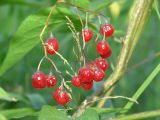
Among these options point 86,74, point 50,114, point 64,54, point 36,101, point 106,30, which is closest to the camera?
point 50,114

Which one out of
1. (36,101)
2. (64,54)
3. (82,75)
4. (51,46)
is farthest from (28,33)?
(64,54)

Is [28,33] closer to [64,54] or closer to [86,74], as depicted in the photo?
[86,74]

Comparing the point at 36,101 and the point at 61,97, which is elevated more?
the point at 61,97

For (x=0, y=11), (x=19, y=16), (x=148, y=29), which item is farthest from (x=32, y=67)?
(x=148, y=29)

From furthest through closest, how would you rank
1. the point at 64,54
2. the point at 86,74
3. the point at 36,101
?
the point at 64,54 → the point at 36,101 → the point at 86,74

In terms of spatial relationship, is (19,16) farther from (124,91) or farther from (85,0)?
(85,0)

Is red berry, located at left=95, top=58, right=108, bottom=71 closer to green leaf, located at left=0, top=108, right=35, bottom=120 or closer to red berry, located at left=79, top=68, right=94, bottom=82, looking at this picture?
red berry, located at left=79, top=68, right=94, bottom=82

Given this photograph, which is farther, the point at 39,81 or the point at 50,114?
the point at 39,81

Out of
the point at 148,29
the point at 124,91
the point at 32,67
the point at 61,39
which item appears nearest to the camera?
the point at 32,67

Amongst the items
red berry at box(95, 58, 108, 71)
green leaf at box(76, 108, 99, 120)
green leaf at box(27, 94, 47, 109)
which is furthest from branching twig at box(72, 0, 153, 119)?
green leaf at box(27, 94, 47, 109)
